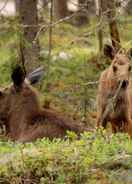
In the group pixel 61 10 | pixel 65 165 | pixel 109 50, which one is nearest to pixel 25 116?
pixel 109 50

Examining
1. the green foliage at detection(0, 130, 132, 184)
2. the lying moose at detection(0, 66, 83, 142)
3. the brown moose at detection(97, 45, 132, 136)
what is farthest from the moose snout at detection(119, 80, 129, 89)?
the green foliage at detection(0, 130, 132, 184)

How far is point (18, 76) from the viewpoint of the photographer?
10039 millimetres

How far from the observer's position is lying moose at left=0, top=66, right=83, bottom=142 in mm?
9602

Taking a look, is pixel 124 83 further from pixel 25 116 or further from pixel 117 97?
pixel 25 116

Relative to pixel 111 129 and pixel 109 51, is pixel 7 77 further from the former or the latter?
pixel 111 129

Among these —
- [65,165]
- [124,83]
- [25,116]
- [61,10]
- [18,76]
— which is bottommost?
[25,116]

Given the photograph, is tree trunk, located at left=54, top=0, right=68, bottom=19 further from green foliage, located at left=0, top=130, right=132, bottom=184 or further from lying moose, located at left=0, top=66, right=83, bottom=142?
green foliage, located at left=0, top=130, right=132, bottom=184

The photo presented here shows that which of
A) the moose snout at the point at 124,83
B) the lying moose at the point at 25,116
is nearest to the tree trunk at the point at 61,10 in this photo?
the moose snout at the point at 124,83

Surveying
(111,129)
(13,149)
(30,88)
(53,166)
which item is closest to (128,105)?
(111,129)

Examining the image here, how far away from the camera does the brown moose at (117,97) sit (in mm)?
11219

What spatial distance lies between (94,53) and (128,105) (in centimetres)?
586

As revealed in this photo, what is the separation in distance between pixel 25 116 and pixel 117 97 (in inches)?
77.0

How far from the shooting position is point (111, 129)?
37.7 feet

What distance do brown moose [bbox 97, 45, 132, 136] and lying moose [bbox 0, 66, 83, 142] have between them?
1.45 m
